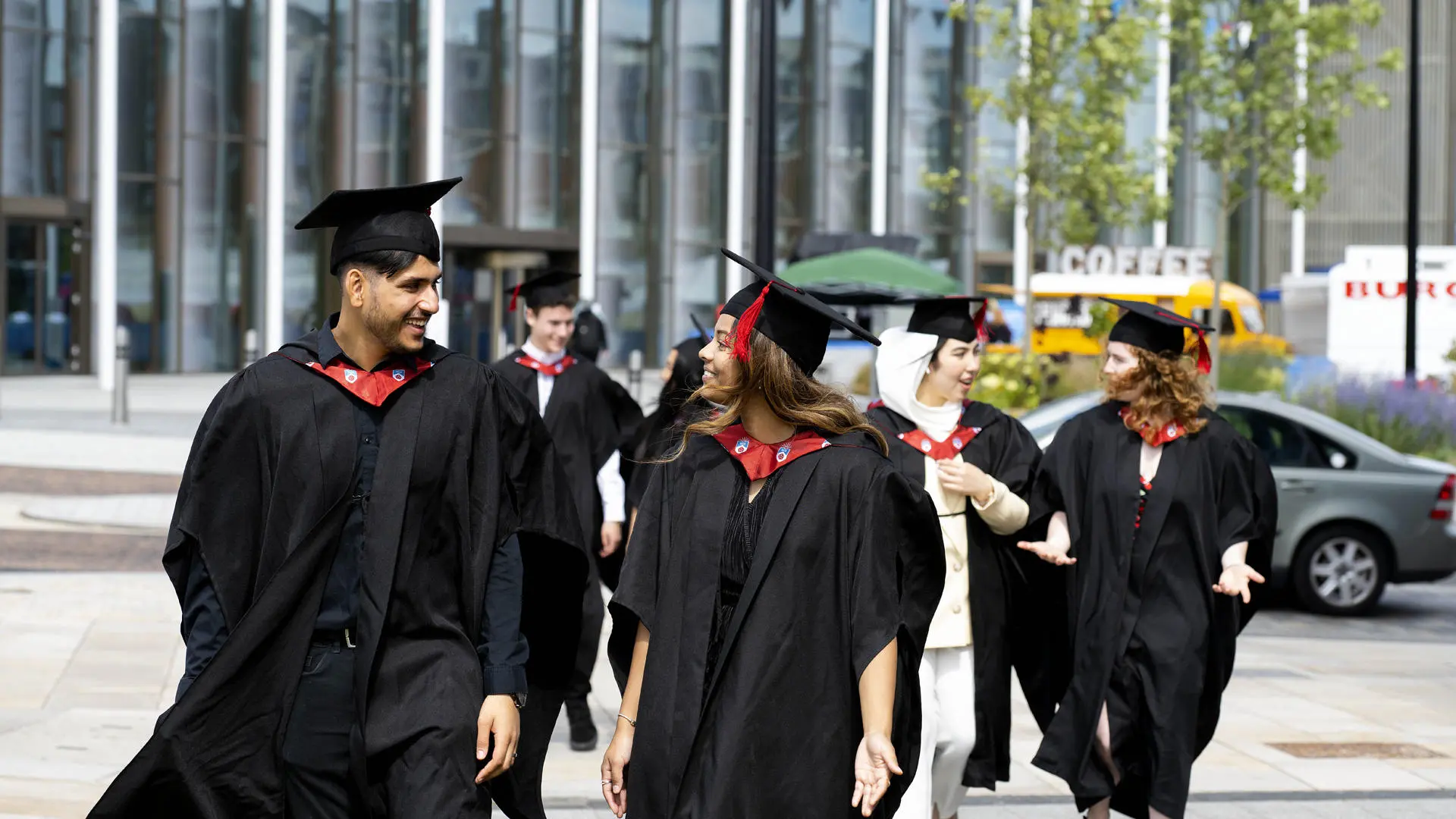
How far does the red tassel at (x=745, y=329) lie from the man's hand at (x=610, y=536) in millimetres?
4219

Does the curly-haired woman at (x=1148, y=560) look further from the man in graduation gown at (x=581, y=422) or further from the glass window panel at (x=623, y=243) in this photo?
the glass window panel at (x=623, y=243)

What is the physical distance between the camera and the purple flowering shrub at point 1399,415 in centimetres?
1808

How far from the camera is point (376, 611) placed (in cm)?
368

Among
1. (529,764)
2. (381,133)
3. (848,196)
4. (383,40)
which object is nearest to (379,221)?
(529,764)

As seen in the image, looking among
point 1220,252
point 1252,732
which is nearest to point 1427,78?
point 1220,252

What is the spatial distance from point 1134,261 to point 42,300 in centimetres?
2027

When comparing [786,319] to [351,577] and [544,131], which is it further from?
[544,131]

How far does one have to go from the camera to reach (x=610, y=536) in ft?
26.7

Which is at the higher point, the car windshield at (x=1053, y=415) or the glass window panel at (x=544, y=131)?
the glass window panel at (x=544, y=131)

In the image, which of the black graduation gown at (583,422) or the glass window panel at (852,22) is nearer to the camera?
the black graduation gown at (583,422)

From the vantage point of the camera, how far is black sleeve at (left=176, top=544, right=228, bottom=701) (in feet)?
12.2

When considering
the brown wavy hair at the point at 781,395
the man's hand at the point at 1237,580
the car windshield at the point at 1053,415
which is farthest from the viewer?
the car windshield at the point at 1053,415

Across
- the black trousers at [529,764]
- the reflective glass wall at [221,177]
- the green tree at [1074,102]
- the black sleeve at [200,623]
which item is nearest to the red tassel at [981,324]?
the black trousers at [529,764]

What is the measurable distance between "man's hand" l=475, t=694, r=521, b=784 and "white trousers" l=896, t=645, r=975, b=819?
6.96 ft
